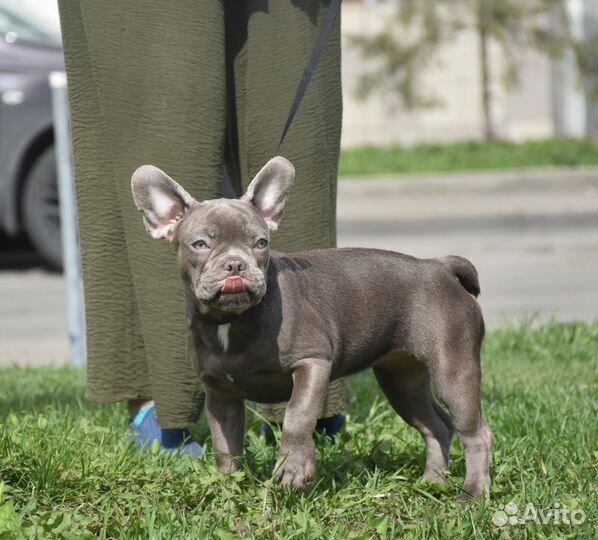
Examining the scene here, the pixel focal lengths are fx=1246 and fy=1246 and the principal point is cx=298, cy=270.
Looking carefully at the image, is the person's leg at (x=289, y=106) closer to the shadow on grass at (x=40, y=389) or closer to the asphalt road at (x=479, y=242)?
the shadow on grass at (x=40, y=389)

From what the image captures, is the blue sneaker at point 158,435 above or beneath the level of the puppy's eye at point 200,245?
beneath

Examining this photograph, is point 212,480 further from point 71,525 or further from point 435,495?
point 435,495

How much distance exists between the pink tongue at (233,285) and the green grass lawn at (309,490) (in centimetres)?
59

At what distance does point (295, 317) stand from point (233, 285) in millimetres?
335

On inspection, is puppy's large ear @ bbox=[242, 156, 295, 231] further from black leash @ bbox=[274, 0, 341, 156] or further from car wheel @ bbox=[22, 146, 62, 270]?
car wheel @ bbox=[22, 146, 62, 270]

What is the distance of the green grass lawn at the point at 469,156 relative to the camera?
13734mm

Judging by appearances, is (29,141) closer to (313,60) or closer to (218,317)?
(313,60)

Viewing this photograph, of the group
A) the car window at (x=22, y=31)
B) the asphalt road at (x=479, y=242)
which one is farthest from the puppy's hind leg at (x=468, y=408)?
the car window at (x=22, y=31)

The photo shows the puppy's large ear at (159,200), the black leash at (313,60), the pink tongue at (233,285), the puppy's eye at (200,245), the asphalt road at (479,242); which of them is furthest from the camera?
the asphalt road at (479,242)

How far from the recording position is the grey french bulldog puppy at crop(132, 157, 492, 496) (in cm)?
334

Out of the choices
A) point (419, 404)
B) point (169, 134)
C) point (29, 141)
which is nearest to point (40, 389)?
point (169, 134)

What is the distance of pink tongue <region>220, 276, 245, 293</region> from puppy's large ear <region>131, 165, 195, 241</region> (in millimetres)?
393

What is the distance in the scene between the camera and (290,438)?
3.36 m

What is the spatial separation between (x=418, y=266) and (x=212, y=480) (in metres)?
0.87
